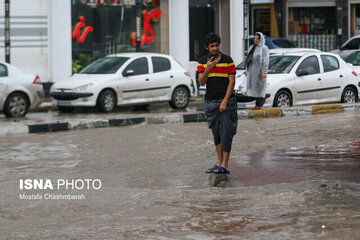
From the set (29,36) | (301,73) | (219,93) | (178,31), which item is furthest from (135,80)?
(219,93)

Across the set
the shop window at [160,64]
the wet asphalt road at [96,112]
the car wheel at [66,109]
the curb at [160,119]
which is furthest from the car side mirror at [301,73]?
the car wheel at [66,109]

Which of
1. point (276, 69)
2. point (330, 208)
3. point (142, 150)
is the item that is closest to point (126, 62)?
point (276, 69)

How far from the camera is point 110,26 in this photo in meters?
27.0

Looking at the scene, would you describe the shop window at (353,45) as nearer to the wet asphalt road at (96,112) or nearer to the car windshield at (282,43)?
the car windshield at (282,43)

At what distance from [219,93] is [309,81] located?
Result: 398 inches

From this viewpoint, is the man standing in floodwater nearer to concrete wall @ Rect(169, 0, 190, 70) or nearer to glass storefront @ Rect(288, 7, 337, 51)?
concrete wall @ Rect(169, 0, 190, 70)

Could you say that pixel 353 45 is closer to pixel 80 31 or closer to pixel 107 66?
pixel 80 31

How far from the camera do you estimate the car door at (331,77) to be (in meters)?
19.7

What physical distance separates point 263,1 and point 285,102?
1890cm

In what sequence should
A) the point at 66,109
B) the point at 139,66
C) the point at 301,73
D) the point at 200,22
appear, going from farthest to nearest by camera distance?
1. the point at 200,22
2. the point at 139,66
3. the point at 66,109
4. the point at 301,73

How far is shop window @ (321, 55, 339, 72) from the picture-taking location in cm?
1986

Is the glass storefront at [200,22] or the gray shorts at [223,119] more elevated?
the glass storefront at [200,22]

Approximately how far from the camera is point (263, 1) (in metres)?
37.1

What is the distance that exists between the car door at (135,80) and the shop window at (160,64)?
0.94ft
